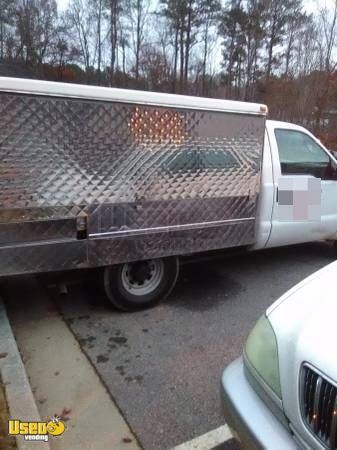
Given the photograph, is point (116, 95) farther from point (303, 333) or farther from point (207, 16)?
point (207, 16)

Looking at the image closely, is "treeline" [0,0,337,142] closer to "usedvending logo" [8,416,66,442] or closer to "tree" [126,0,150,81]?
"tree" [126,0,150,81]

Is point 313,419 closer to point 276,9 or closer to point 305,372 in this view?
point 305,372

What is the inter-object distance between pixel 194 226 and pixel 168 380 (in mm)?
1476

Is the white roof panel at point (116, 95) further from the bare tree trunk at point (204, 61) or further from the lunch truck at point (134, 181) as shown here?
the bare tree trunk at point (204, 61)

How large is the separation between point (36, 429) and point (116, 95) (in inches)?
96.2

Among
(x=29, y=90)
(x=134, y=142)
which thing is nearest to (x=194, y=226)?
(x=134, y=142)

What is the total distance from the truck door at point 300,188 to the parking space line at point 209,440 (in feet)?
8.37

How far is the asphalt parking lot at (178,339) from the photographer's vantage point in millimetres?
2572

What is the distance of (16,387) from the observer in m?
2.59

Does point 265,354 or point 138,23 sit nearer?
point 265,354

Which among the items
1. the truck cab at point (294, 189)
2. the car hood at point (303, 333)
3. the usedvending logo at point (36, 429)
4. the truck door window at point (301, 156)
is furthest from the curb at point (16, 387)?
the truck door window at point (301, 156)

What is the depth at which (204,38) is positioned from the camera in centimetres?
3272

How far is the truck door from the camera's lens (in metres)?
4.45

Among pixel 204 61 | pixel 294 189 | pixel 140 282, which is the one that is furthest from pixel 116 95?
pixel 204 61
